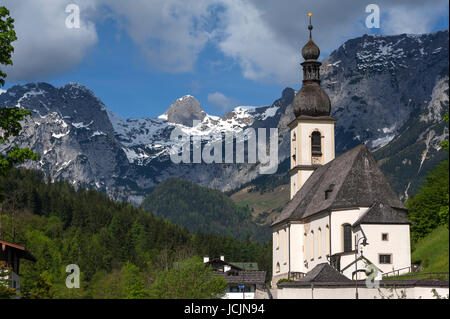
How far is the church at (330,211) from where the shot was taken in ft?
191

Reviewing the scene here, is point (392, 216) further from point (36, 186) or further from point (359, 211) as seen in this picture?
point (36, 186)

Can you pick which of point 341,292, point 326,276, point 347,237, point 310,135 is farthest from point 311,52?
point 341,292

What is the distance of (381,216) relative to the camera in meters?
58.7

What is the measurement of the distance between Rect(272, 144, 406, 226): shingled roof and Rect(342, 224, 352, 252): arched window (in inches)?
66.9

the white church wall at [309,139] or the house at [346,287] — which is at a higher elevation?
the white church wall at [309,139]

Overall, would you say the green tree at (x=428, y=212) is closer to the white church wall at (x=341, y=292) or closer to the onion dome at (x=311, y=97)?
the white church wall at (x=341, y=292)

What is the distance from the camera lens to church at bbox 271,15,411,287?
5809 centimetres

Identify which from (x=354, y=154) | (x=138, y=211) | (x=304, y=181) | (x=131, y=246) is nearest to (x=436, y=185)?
(x=354, y=154)

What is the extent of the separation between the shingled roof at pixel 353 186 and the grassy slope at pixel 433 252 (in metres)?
4.43

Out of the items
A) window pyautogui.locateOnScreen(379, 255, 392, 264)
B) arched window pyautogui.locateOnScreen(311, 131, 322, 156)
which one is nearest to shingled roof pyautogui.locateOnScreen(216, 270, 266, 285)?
arched window pyautogui.locateOnScreen(311, 131, 322, 156)

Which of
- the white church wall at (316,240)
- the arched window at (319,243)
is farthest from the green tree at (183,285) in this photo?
the arched window at (319,243)

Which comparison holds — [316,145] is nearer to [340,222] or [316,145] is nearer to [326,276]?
[340,222]

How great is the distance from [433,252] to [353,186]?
11.3m

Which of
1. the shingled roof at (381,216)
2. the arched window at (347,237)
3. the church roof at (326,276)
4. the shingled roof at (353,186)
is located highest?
the shingled roof at (353,186)
